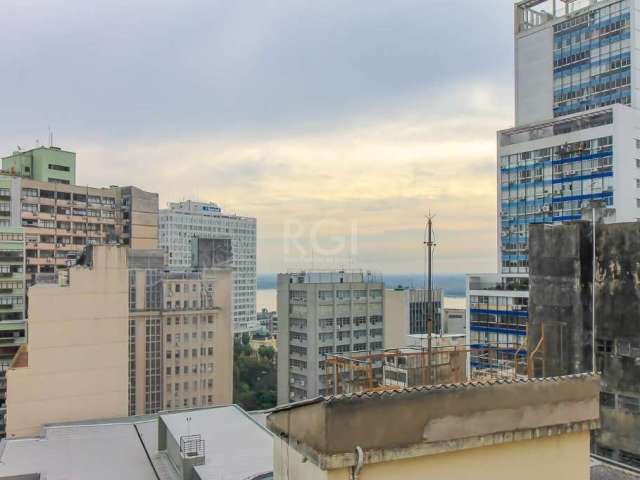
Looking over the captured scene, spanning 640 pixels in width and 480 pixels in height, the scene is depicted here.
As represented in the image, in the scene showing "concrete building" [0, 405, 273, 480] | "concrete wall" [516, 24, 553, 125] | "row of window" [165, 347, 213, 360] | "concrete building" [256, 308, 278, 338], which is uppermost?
"concrete wall" [516, 24, 553, 125]

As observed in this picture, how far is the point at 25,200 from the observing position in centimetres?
4597

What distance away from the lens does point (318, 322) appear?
168 feet

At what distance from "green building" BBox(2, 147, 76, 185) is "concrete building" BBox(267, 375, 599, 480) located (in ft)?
170

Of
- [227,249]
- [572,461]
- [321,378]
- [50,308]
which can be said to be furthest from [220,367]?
[572,461]

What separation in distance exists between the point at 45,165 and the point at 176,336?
815 inches

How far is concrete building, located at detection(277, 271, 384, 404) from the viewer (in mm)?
51031

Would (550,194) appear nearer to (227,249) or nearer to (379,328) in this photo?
(379,328)

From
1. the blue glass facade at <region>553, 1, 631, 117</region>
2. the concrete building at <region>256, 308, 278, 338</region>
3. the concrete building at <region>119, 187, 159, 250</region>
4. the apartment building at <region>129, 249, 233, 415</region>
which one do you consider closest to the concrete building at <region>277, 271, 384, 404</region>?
the apartment building at <region>129, 249, 233, 415</region>

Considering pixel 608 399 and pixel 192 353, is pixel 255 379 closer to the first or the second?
Answer: pixel 192 353

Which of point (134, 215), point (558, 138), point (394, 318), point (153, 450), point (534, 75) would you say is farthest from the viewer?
point (394, 318)

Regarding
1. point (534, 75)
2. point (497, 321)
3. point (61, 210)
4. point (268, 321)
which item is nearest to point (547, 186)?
point (534, 75)

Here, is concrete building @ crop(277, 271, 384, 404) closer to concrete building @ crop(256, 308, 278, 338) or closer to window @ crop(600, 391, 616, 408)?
window @ crop(600, 391, 616, 408)

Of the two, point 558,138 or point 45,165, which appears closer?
point 558,138

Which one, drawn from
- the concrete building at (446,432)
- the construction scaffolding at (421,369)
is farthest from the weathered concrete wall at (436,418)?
the construction scaffolding at (421,369)
